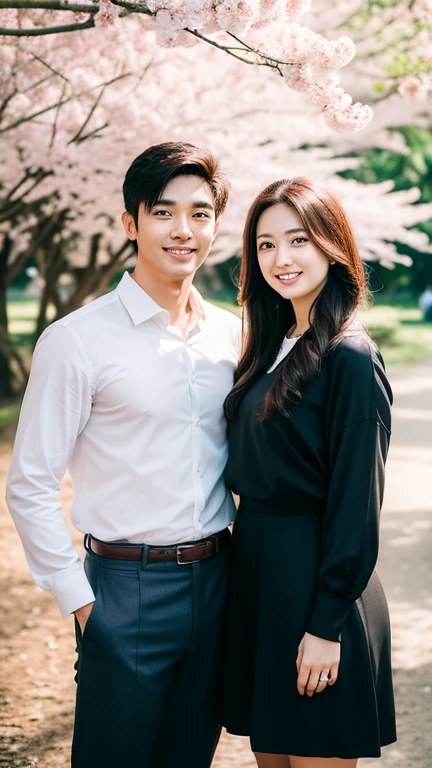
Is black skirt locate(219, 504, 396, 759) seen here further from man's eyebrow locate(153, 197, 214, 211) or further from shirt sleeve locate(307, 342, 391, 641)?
man's eyebrow locate(153, 197, 214, 211)

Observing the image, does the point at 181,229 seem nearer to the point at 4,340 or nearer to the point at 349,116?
the point at 349,116

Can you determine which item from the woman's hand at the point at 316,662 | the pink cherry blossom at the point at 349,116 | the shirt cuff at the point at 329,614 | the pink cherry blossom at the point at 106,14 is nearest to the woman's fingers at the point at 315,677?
the woman's hand at the point at 316,662

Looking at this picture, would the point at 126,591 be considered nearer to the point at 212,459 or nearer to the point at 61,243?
the point at 212,459

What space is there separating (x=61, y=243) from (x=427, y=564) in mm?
7707

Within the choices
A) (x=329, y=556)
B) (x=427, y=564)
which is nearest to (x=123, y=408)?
(x=329, y=556)

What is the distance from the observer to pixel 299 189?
7.66 feet

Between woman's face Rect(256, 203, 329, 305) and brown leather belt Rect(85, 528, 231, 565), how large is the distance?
0.76 m

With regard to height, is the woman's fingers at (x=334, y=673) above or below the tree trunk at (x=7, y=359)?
below

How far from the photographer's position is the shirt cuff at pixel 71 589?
2.26 metres

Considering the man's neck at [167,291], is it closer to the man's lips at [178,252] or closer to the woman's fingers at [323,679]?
the man's lips at [178,252]

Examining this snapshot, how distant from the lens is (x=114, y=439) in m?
2.36

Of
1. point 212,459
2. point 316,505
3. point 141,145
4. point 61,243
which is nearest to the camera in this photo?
point 316,505

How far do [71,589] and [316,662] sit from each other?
676mm

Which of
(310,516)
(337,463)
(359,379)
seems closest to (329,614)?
(310,516)
